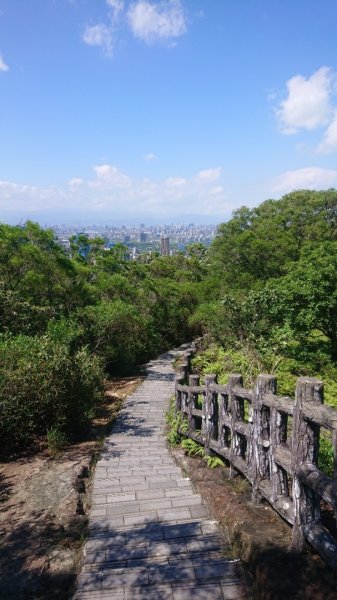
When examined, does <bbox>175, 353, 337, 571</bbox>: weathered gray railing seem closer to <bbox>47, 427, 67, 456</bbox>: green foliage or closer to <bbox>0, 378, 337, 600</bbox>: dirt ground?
<bbox>0, 378, 337, 600</bbox>: dirt ground

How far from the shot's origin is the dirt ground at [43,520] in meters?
3.41

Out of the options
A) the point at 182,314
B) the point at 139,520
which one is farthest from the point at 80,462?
the point at 182,314

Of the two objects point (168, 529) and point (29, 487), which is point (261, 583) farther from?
point (29, 487)

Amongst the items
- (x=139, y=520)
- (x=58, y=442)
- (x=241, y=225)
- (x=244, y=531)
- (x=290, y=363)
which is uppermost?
(x=241, y=225)

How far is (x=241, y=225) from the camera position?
102ft

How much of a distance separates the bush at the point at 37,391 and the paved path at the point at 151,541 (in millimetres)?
1465

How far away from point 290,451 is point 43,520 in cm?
276

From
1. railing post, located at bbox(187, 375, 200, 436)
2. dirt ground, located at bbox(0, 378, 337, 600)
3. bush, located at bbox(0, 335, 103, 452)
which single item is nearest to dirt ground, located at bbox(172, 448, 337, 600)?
dirt ground, located at bbox(0, 378, 337, 600)

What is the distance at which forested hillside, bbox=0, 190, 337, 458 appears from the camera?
7.37m

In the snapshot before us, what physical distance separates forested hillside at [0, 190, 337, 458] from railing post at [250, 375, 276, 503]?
167 inches

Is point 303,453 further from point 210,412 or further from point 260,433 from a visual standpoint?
point 210,412

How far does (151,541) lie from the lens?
3711mm

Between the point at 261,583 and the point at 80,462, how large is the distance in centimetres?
378

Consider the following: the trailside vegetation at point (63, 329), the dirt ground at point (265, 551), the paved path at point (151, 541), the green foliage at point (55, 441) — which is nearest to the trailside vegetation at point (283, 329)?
the trailside vegetation at point (63, 329)
